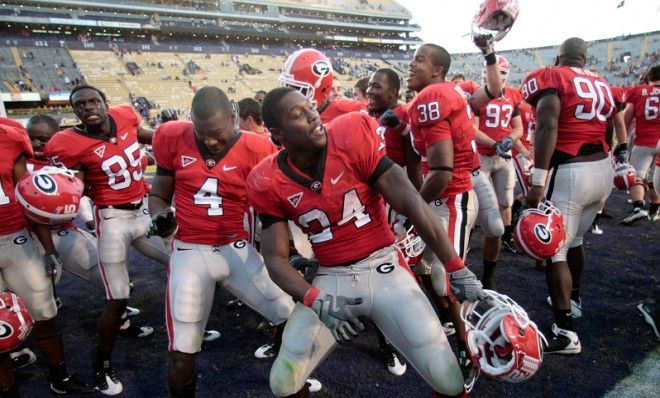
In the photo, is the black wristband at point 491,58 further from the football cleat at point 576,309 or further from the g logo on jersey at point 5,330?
the g logo on jersey at point 5,330

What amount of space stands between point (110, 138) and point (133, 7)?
134ft

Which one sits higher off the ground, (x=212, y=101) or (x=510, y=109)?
(x=212, y=101)

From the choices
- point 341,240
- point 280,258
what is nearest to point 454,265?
point 341,240

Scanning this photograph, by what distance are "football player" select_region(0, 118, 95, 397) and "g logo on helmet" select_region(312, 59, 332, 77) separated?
2.32 meters

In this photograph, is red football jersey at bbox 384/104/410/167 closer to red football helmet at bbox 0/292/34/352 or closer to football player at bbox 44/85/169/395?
football player at bbox 44/85/169/395

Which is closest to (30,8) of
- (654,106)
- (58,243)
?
(58,243)

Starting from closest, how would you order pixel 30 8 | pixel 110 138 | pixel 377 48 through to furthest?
pixel 110 138 < pixel 30 8 < pixel 377 48

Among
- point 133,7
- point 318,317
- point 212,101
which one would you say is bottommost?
point 318,317

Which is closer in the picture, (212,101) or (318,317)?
(318,317)

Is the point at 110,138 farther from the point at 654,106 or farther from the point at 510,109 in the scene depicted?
the point at 654,106

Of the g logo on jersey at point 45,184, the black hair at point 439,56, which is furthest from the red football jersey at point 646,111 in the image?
the g logo on jersey at point 45,184

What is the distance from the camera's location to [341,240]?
242cm

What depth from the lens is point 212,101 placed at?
112 inches

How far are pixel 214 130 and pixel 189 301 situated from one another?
1.12m
